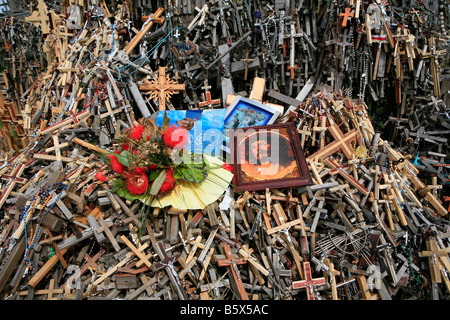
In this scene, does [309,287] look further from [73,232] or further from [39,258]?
[39,258]

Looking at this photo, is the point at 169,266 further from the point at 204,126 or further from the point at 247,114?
the point at 247,114

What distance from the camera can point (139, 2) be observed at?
6.48m

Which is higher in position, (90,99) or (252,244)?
(90,99)

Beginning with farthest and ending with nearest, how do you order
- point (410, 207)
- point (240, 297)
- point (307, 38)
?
point (307, 38) → point (410, 207) → point (240, 297)

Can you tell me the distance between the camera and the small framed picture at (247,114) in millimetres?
5457

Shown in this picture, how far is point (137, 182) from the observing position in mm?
4043

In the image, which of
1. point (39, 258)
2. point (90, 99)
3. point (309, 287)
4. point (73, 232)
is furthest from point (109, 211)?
point (309, 287)

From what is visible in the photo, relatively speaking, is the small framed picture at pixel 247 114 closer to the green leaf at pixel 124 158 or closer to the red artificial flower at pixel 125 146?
the red artificial flower at pixel 125 146

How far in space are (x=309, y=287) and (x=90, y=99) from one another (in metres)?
4.83

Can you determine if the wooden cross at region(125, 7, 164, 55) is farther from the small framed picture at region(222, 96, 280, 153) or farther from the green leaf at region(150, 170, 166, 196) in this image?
the green leaf at region(150, 170, 166, 196)

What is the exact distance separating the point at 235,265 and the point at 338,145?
8.47ft

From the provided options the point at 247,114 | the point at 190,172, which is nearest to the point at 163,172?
the point at 190,172

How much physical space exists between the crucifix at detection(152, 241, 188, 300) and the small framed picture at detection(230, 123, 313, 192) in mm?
1319

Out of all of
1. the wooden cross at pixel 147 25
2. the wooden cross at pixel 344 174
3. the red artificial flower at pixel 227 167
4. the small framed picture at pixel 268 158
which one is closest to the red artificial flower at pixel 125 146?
the red artificial flower at pixel 227 167
